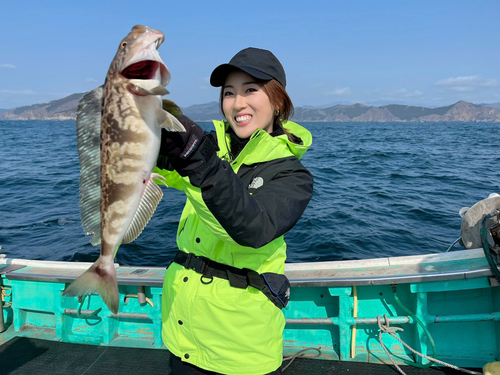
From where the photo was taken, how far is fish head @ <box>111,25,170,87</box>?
1.93 m

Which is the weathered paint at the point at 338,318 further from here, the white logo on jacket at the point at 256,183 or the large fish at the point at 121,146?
the white logo on jacket at the point at 256,183

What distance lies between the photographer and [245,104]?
269cm

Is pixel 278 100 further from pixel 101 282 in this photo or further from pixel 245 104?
pixel 101 282

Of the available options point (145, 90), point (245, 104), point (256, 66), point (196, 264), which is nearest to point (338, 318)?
point (196, 264)

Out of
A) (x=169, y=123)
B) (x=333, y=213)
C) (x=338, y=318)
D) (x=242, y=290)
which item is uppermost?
(x=169, y=123)

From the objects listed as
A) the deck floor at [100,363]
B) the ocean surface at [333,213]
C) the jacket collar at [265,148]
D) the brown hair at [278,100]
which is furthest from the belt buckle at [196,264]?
the ocean surface at [333,213]

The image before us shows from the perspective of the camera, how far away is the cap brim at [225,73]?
255 cm

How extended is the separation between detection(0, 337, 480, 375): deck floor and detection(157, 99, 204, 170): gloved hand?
3335 millimetres

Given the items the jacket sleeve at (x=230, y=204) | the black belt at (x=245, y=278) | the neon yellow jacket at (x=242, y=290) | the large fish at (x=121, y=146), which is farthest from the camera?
the black belt at (x=245, y=278)

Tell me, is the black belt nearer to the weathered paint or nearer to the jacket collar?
the jacket collar

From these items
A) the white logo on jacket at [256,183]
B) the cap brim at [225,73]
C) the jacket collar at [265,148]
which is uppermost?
the cap brim at [225,73]

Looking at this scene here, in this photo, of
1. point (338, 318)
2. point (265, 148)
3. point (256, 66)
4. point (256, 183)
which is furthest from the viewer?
point (338, 318)

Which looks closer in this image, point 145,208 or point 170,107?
point 170,107

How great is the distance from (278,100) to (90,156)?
1435mm
